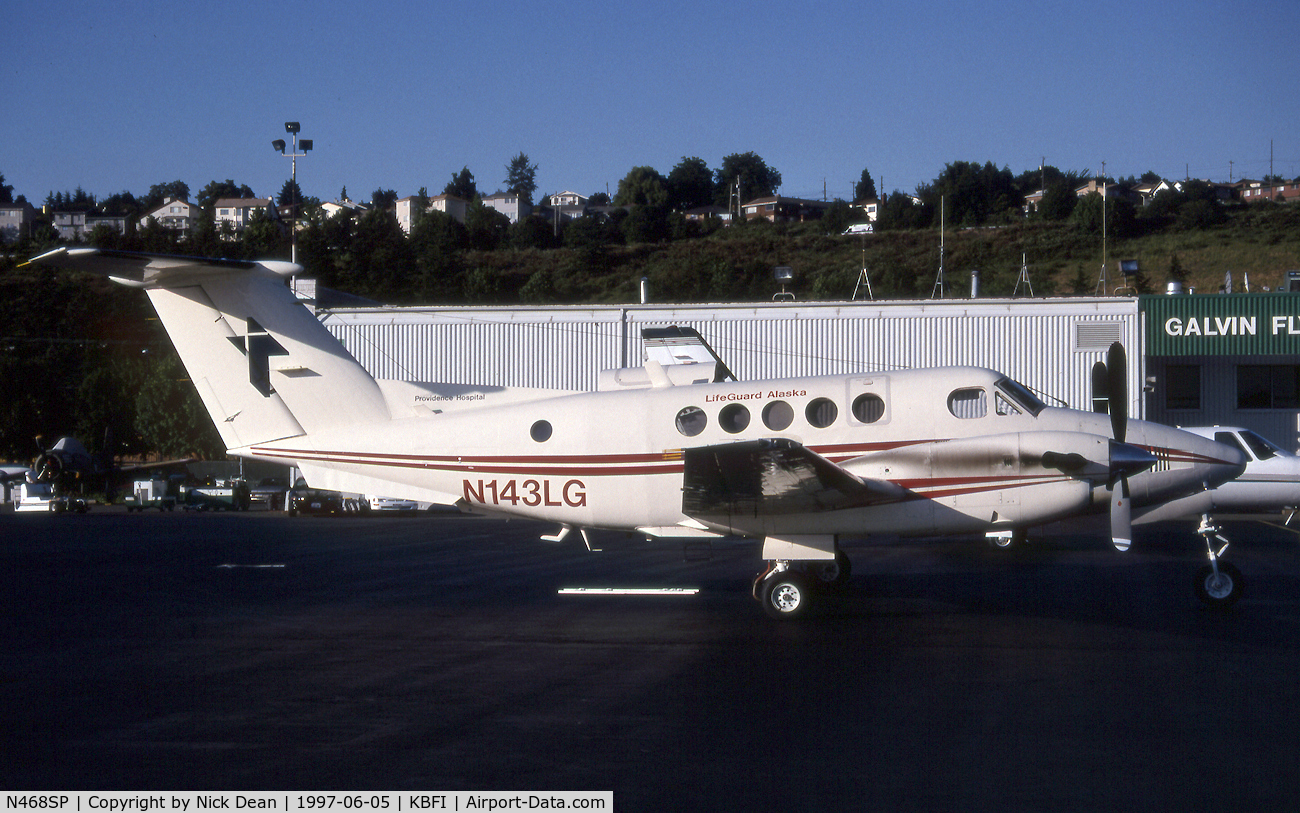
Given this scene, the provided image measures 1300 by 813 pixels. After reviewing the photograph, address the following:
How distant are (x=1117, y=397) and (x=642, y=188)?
133 meters

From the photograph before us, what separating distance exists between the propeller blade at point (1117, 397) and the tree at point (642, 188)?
127062 millimetres

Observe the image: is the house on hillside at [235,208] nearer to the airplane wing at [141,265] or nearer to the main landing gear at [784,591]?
the airplane wing at [141,265]

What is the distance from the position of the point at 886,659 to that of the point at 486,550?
11547mm

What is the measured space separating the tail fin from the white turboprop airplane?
0.08 ft

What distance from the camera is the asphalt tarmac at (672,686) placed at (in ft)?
19.5

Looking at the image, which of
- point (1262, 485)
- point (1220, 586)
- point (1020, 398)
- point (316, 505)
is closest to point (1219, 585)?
point (1220, 586)

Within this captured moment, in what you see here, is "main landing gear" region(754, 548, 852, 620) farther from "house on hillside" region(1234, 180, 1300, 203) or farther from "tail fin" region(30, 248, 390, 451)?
"house on hillside" region(1234, 180, 1300, 203)

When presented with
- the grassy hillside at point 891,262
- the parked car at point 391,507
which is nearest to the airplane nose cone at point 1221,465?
the parked car at point 391,507

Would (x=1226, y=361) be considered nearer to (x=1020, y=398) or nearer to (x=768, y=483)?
(x=1020, y=398)

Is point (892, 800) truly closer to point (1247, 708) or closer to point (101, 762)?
point (1247, 708)

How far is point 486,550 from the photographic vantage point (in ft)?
64.1

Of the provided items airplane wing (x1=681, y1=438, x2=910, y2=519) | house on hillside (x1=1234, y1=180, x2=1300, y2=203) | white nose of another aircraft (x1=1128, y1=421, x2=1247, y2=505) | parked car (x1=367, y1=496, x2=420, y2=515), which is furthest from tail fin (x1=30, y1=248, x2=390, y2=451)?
house on hillside (x1=1234, y1=180, x2=1300, y2=203)

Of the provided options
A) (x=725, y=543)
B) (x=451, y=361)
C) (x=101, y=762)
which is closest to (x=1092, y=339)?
(x=725, y=543)

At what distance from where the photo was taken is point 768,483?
11102 millimetres
